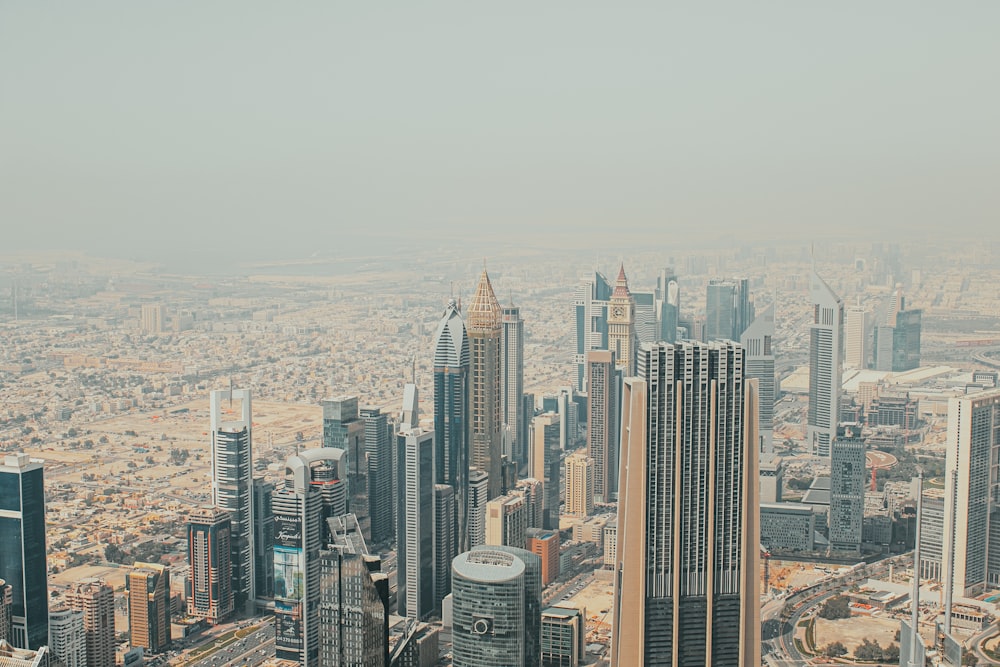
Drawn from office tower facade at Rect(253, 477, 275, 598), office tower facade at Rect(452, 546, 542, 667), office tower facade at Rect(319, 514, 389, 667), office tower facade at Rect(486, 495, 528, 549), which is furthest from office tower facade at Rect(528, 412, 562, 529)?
office tower facade at Rect(319, 514, 389, 667)

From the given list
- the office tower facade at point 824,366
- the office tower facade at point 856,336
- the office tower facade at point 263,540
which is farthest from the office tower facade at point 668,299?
the office tower facade at point 263,540

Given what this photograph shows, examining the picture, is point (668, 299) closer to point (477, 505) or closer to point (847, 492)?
point (847, 492)

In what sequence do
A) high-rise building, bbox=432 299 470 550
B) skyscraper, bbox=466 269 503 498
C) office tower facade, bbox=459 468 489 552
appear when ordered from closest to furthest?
1. office tower facade, bbox=459 468 489 552
2. high-rise building, bbox=432 299 470 550
3. skyscraper, bbox=466 269 503 498

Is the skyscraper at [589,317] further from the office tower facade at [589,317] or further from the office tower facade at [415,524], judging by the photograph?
the office tower facade at [415,524]

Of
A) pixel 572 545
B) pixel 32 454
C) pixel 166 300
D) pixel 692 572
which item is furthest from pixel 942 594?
pixel 166 300

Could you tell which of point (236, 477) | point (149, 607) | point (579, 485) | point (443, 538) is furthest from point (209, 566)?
point (579, 485)

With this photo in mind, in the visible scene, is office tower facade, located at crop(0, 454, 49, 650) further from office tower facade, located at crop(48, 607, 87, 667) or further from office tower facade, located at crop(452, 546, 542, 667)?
office tower facade, located at crop(452, 546, 542, 667)

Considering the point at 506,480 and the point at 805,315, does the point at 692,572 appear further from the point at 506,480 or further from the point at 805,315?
the point at 805,315
